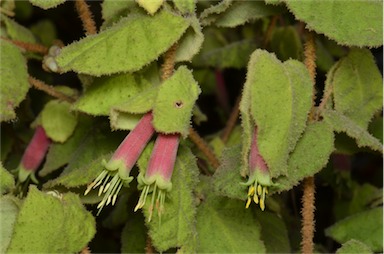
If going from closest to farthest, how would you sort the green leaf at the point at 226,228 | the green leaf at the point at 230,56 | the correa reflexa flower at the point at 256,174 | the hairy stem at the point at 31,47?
the correa reflexa flower at the point at 256,174 → the green leaf at the point at 226,228 → the hairy stem at the point at 31,47 → the green leaf at the point at 230,56

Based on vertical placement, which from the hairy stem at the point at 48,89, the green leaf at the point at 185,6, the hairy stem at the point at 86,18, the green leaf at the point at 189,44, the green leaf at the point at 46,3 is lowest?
the hairy stem at the point at 48,89

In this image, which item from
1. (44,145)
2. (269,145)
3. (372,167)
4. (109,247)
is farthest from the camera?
(372,167)

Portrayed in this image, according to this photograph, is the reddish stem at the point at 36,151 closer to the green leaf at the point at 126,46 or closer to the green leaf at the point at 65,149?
the green leaf at the point at 65,149

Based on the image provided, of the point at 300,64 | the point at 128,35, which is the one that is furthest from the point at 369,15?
the point at 128,35

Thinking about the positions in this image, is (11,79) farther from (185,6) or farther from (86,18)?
(185,6)

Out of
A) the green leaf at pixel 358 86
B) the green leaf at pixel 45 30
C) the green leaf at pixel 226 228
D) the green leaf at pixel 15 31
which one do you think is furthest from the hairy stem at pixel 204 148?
the green leaf at pixel 45 30

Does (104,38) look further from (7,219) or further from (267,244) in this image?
(267,244)

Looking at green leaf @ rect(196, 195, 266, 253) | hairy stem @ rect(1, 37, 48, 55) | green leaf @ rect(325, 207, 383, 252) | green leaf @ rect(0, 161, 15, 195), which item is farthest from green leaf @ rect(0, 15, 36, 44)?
green leaf @ rect(325, 207, 383, 252)
